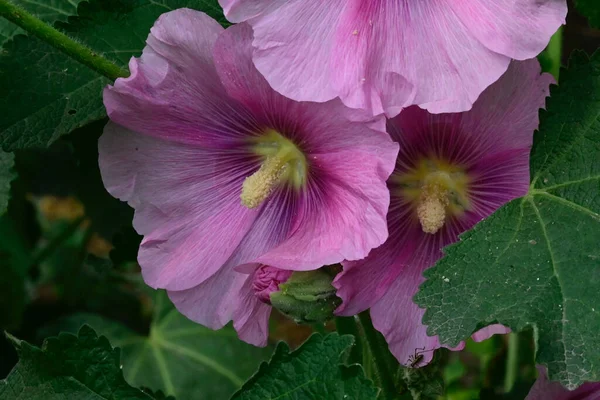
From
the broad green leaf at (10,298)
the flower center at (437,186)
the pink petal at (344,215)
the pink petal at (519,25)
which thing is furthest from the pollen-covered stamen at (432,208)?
the broad green leaf at (10,298)

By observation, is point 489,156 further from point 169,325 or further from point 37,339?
point 37,339

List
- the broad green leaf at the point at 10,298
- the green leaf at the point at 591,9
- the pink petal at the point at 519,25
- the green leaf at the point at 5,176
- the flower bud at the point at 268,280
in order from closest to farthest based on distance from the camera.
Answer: the pink petal at the point at 519,25, the flower bud at the point at 268,280, the green leaf at the point at 591,9, the green leaf at the point at 5,176, the broad green leaf at the point at 10,298

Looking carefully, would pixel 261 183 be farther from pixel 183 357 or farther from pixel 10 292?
pixel 10 292

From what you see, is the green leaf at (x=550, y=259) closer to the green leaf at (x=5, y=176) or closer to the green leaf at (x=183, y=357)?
the green leaf at (x=5, y=176)

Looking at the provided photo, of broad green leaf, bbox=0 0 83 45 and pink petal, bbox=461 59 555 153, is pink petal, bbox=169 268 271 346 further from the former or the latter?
broad green leaf, bbox=0 0 83 45

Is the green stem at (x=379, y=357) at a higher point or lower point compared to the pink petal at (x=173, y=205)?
lower

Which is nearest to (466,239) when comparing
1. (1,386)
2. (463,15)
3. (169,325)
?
(463,15)

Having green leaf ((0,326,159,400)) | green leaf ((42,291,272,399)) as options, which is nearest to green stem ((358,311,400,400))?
green leaf ((0,326,159,400))
